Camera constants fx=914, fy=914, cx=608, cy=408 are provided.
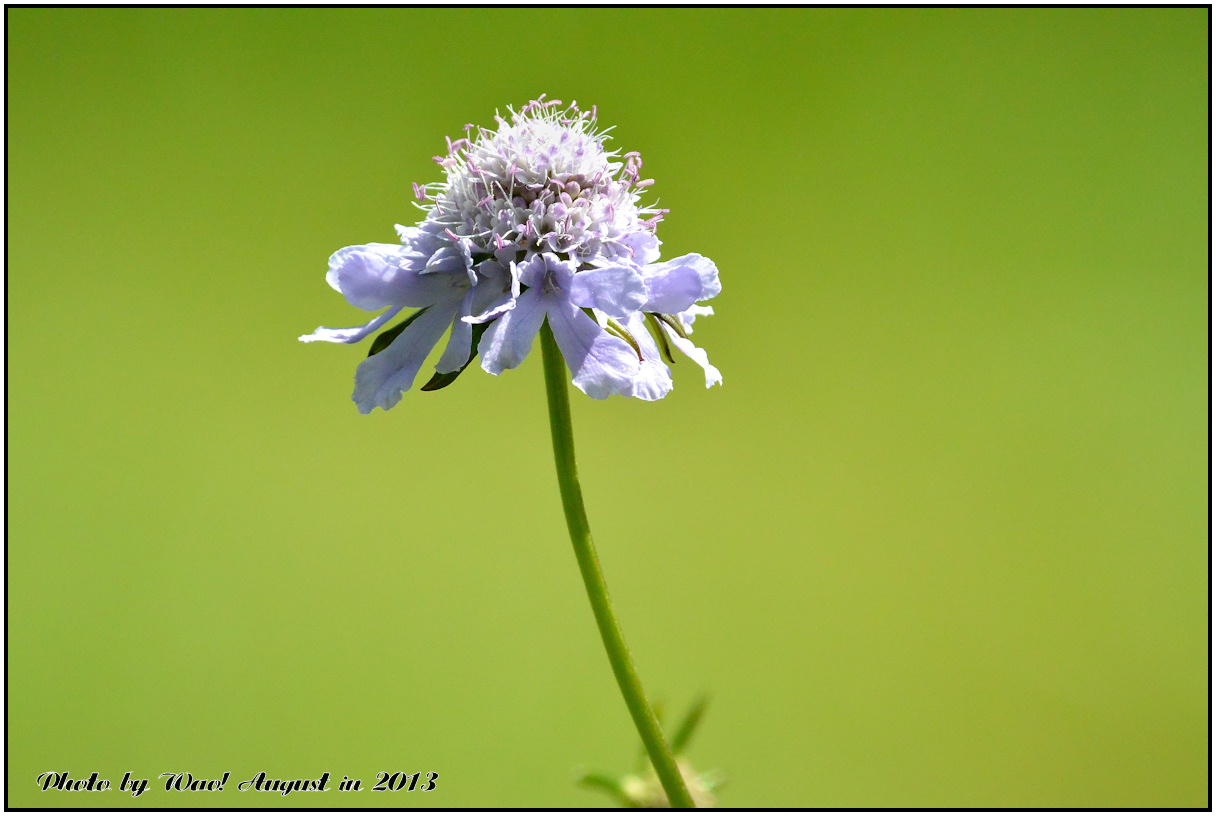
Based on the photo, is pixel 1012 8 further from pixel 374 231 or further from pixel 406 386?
pixel 406 386

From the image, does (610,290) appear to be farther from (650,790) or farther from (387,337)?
(650,790)

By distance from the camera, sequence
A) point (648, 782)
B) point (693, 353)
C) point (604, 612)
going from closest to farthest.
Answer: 1. point (604, 612)
2. point (693, 353)
3. point (648, 782)

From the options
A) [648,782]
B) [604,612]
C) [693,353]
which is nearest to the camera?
[604,612]

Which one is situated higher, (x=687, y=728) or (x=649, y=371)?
(x=649, y=371)

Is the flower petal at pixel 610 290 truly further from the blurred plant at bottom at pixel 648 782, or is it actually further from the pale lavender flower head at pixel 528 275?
the blurred plant at bottom at pixel 648 782

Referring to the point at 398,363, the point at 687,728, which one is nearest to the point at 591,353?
the point at 398,363

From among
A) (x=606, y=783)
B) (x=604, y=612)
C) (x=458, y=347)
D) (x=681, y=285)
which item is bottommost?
(x=606, y=783)
